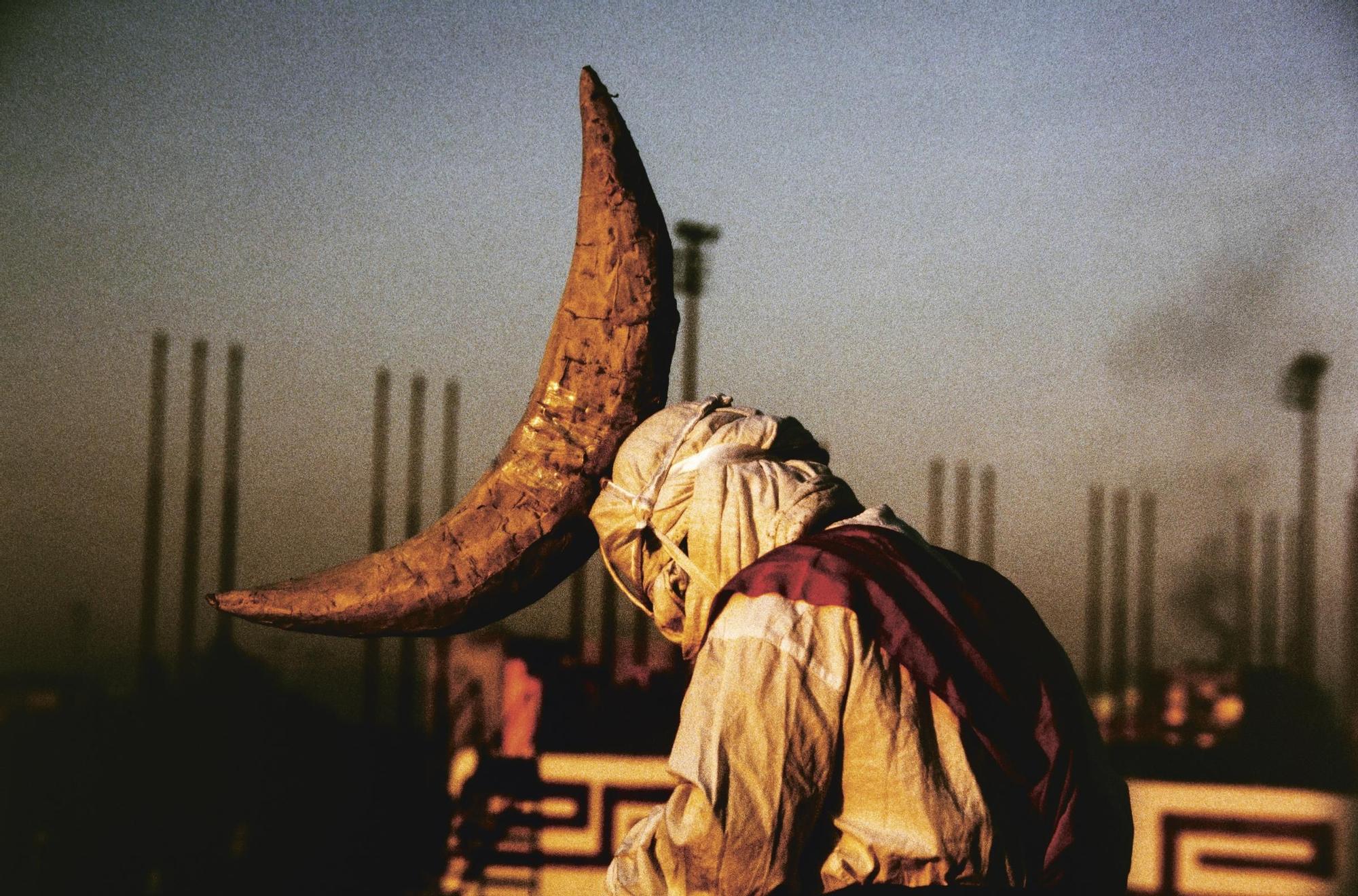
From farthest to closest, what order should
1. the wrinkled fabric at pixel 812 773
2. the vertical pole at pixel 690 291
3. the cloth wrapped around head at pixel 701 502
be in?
1. the vertical pole at pixel 690 291
2. the cloth wrapped around head at pixel 701 502
3. the wrinkled fabric at pixel 812 773

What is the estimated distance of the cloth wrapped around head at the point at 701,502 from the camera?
2.55 meters

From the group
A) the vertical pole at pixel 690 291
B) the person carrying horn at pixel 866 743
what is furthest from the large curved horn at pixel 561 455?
the vertical pole at pixel 690 291

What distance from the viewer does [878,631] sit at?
2.22 m

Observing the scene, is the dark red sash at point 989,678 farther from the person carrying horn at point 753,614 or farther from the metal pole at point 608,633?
the metal pole at point 608,633

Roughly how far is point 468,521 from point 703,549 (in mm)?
575

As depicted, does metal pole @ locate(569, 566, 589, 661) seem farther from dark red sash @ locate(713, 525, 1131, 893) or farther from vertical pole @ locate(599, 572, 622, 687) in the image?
dark red sash @ locate(713, 525, 1131, 893)

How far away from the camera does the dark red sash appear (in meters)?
2.23

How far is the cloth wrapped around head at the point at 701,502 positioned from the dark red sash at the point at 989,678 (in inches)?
5.3

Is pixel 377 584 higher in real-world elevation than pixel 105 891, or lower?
higher

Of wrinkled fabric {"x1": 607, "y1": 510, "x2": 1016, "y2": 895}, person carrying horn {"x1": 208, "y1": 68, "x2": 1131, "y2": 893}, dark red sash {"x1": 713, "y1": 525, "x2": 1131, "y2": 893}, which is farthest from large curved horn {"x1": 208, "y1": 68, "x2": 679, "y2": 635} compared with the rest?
wrinkled fabric {"x1": 607, "y1": 510, "x2": 1016, "y2": 895}

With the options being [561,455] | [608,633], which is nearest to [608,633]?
[608,633]

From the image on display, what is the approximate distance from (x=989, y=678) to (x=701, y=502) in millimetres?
626

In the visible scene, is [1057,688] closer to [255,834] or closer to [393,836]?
[393,836]

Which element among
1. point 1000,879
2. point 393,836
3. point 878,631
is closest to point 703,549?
point 878,631
